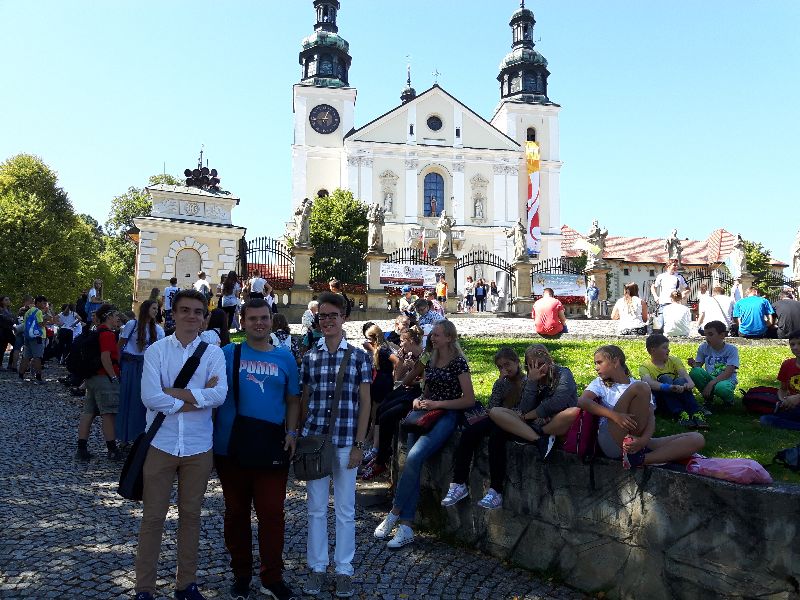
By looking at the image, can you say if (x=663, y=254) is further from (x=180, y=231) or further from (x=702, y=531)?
(x=702, y=531)

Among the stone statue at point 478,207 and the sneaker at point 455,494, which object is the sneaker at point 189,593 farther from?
the stone statue at point 478,207

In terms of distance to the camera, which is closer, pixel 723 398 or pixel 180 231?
pixel 723 398

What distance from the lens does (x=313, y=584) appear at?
13.8 ft

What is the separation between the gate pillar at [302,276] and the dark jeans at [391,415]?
46.9 feet

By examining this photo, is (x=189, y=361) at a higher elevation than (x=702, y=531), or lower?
higher

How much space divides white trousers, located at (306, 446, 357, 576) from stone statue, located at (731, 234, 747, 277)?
22.1 m

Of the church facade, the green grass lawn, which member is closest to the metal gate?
the green grass lawn

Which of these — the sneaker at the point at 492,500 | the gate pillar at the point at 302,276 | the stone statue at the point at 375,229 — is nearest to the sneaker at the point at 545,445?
the sneaker at the point at 492,500

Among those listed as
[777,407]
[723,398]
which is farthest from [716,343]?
[777,407]

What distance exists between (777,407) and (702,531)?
2959 millimetres

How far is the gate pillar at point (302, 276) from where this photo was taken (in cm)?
2067

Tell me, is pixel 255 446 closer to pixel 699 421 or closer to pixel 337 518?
pixel 337 518

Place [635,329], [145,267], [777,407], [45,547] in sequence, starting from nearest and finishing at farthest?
[45,547] → [777,407] → [635,329] → [145,267]

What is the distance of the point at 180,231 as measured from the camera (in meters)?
21.8
